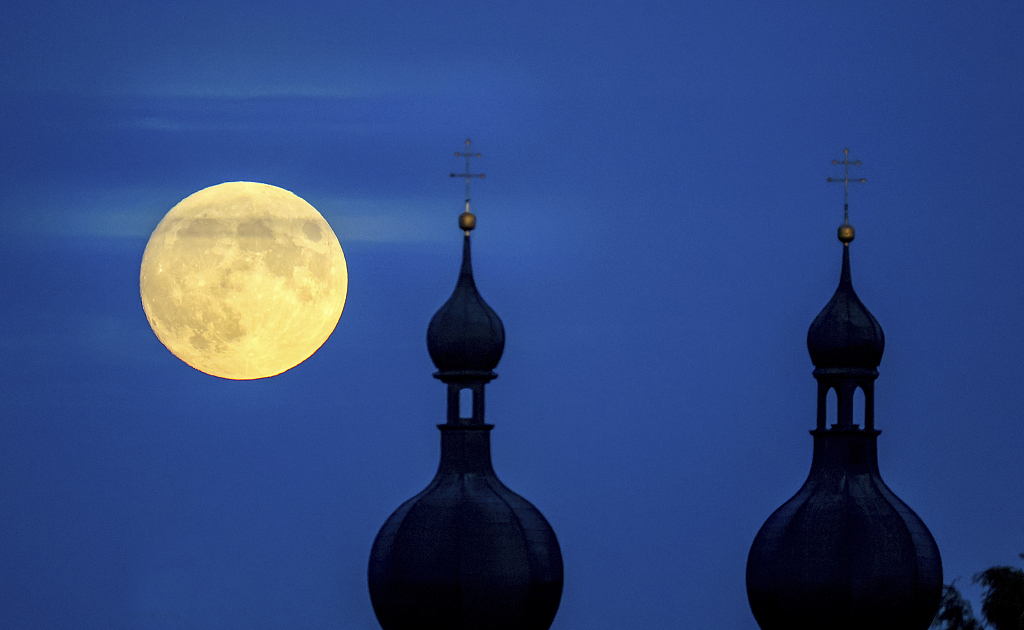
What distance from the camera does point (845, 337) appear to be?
7556cm

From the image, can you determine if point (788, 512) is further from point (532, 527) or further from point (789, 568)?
point (532, 527)

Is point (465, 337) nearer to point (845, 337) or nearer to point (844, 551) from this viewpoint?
point (845, 337)

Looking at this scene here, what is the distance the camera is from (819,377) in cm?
7556

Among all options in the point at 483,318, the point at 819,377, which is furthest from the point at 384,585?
the point at 819,377

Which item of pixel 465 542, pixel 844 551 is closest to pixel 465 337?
pixel 465 542

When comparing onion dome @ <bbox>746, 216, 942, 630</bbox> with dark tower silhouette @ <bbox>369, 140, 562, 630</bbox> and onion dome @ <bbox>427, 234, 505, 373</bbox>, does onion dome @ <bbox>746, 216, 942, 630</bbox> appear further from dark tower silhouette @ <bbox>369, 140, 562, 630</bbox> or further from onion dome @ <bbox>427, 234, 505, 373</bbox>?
onion dome @ <bbox>427, 234, 505, 373</bbox>

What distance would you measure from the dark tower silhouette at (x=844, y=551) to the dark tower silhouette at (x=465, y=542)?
5.56 meters

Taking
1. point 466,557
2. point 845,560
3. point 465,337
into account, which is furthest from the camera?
point 465,337

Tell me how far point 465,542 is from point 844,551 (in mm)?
9286

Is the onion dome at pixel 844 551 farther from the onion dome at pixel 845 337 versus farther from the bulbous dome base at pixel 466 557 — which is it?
the bulbous dome base at pixel 466 557

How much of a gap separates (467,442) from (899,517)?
1092cm

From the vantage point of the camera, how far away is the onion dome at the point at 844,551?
237 ft

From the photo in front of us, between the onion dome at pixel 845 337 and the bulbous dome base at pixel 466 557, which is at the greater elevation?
the onion dome at pixel 845 337

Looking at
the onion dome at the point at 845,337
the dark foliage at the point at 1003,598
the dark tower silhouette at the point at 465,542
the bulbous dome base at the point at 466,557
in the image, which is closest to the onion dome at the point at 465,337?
the dark tower silhouette at the point at 465,542
